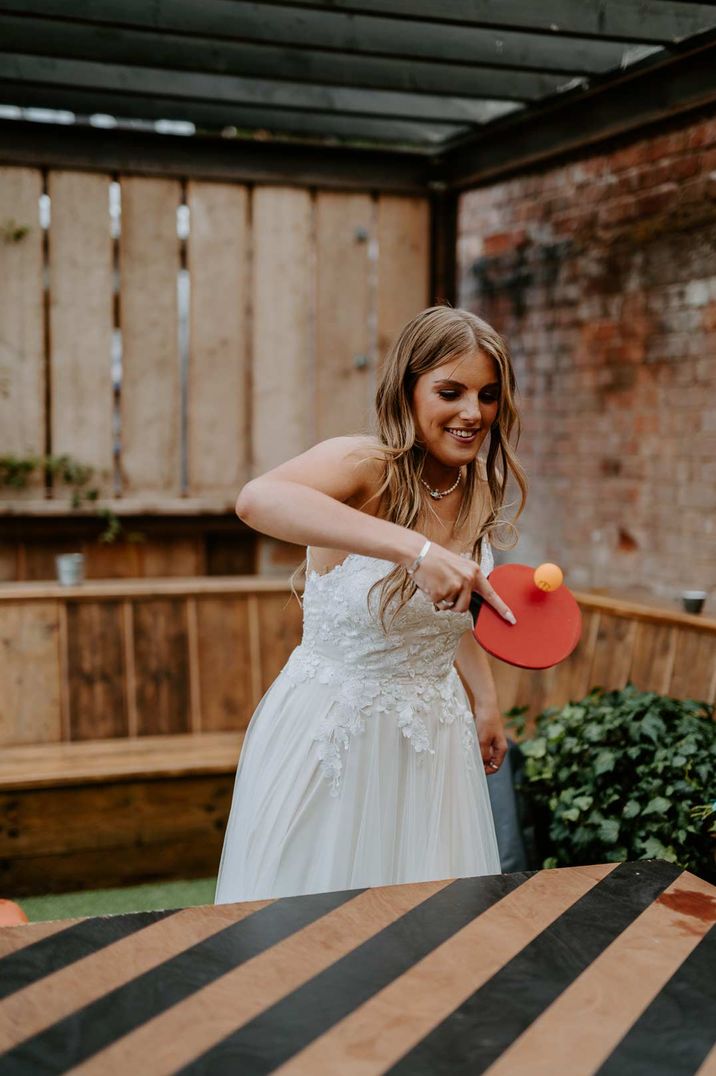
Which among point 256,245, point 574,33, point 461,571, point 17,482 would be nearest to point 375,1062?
point 461,571

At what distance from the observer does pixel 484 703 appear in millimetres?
2637

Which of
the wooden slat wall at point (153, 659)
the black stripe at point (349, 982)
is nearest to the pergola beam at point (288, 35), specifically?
the wooden slat wall at point (153, 659)

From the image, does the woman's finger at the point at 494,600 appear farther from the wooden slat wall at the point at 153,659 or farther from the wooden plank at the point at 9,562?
the wooden plank at the point at 9,562

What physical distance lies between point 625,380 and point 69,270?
Result: 2.64m

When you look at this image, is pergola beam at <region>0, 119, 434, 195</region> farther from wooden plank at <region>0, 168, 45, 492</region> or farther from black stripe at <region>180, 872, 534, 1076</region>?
black stripe at <region>180, 872, 534, 1076</region>

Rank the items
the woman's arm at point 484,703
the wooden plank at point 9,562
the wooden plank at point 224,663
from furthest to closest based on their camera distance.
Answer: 1. the wooden plank at point 9,562
2. the wooden plank at point 224,663
3. the woman's arm at point 484,703

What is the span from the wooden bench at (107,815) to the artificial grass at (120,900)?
1.4 inches

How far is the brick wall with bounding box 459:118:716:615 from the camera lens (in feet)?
13.1

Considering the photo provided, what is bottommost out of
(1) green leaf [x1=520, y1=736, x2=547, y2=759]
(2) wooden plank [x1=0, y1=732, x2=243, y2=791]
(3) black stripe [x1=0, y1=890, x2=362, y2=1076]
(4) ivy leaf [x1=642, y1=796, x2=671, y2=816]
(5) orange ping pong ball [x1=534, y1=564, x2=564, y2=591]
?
(2) wooden plank [x1=0, y1=732, x2=243, y2=791]

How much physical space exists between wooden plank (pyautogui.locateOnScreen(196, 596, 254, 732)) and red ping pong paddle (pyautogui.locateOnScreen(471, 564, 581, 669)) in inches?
112

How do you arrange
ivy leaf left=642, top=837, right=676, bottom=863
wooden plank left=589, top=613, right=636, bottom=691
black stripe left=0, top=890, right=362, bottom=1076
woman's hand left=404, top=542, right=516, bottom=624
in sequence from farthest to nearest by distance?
wooden plank left=589, top=613, right=636, bottom=691, ivy leaf left=642, top=837, right=676, bottom=863, woman's hand left=404, top=542, right=516, bottom=624, black stripe left=0, top=890, right=362, bottom=1076

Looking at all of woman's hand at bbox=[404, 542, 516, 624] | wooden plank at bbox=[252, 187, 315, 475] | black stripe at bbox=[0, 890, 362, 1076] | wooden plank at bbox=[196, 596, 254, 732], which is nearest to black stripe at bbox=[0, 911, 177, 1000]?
black stripe at bbox=[0, 890, 362, 1076]

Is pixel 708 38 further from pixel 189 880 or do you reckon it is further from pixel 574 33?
pixel 189 880

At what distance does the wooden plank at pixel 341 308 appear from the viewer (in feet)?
17.6
